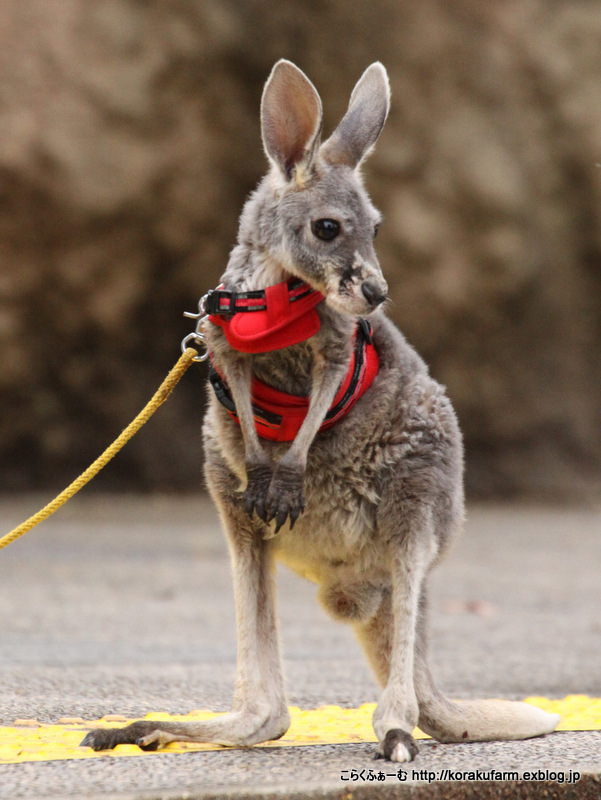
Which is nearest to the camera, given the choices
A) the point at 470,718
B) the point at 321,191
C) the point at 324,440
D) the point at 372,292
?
the point at 372,292

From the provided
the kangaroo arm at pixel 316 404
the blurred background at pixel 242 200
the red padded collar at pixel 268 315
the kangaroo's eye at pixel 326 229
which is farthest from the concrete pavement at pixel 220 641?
the kangaroo's eye at pixel 326 229

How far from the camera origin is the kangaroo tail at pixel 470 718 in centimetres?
211

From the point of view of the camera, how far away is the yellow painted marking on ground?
6.37 feet

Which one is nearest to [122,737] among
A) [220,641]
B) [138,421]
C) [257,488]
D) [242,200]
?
[257,488]

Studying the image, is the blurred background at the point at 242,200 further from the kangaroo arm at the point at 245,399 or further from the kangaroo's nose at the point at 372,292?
the kangaroo's nose at the point at 372,292

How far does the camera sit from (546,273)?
319 inches

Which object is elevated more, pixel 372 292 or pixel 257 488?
pixel 372 292

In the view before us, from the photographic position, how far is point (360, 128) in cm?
201

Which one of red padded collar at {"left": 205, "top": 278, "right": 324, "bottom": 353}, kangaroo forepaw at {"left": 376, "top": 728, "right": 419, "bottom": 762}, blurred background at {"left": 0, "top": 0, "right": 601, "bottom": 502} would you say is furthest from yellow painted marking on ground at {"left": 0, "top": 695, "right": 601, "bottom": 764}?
blurred background at {"left": 0, "top": 0, "right": 601, "bottom": 502}

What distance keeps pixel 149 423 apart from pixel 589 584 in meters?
3.88

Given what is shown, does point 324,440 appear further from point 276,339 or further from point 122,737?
point 122,737

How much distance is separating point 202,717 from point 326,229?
1.21 m

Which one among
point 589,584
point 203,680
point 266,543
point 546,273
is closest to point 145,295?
point 546,273

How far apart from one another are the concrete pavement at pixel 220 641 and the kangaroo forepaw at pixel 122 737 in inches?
2.0
